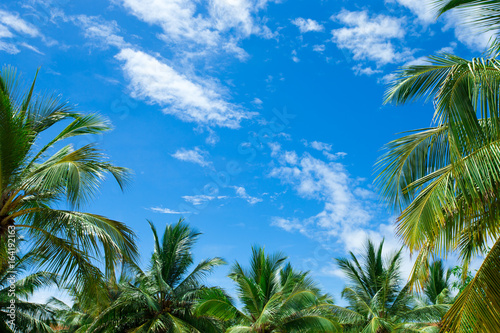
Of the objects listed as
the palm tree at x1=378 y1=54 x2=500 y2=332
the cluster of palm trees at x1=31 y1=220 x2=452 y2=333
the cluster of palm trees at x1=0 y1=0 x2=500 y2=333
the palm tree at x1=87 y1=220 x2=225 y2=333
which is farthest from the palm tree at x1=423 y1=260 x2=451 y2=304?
the palm tree at x1=378 y1=54 x2=500 y2=332

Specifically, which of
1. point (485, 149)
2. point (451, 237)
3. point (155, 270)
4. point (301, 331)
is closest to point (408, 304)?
point (301, 331)

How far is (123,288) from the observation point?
58.2ft

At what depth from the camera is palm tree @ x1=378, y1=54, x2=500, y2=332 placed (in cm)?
529

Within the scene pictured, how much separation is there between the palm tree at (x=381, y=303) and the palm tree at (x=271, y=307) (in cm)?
193

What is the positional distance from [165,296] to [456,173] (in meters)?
16.3

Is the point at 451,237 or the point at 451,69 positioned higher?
the point at 451,69

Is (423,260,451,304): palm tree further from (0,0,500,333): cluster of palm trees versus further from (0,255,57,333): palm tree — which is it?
(0,255,57,333): palm tree

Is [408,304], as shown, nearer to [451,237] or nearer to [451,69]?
[451,237]

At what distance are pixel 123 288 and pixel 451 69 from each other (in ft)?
52.4

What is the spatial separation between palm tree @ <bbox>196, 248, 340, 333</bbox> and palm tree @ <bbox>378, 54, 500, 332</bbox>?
10624 mm

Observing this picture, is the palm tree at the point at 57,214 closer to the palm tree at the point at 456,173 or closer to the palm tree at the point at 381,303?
the palm tree at the point at 456,173

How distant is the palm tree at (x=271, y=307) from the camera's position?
16.9 m

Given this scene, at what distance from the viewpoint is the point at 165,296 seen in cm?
1914

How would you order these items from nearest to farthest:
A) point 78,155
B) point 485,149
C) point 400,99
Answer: point 485,149, point 400,99, point 78,155
